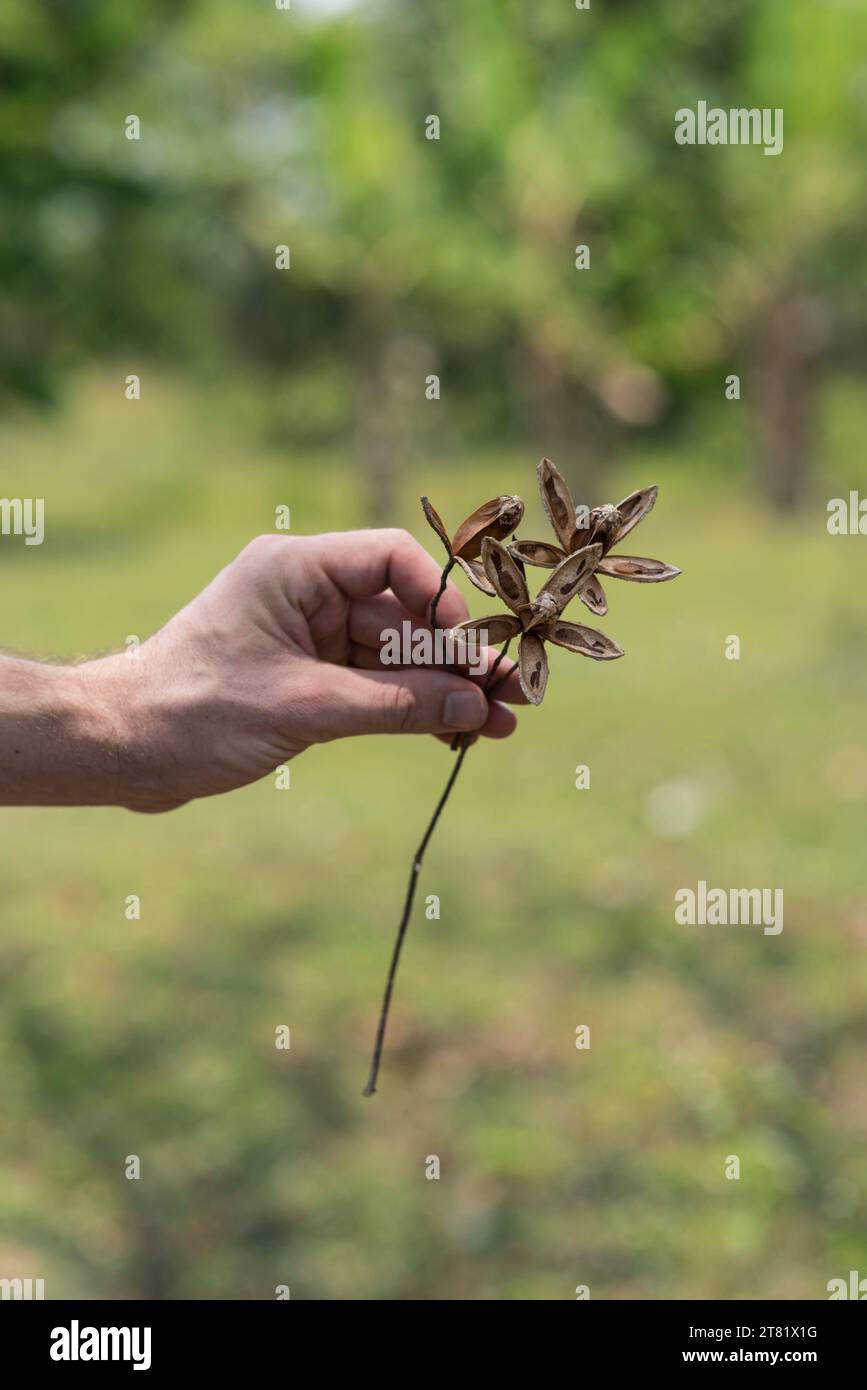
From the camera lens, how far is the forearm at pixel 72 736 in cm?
183

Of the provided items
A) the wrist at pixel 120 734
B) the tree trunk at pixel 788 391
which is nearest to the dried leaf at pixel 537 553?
the wrist at pixel 120 734

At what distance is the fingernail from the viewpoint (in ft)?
5.59

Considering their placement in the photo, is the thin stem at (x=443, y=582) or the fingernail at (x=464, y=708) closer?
the thin stem at (x=443, y=582)

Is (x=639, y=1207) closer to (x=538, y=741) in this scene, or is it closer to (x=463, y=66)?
(x=538, y=741)

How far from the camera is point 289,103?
1683 centimetres

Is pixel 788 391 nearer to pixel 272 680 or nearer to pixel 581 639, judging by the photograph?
pixel 272 680

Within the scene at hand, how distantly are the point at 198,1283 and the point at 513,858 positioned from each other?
2.75 metres

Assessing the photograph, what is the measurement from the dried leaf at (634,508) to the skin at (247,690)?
284 mm

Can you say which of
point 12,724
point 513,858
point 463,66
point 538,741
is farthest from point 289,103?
point 12,724

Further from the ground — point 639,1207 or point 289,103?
point 289,103

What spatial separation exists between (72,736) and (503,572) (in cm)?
66

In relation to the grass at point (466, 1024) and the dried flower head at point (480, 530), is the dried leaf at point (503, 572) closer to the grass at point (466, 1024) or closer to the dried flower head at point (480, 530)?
the dried flower head at point (480, 530)

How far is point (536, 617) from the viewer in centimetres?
150

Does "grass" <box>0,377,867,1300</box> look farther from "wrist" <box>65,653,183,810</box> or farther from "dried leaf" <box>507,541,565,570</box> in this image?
"dried leaf" <box>507,541,565,570</box>
